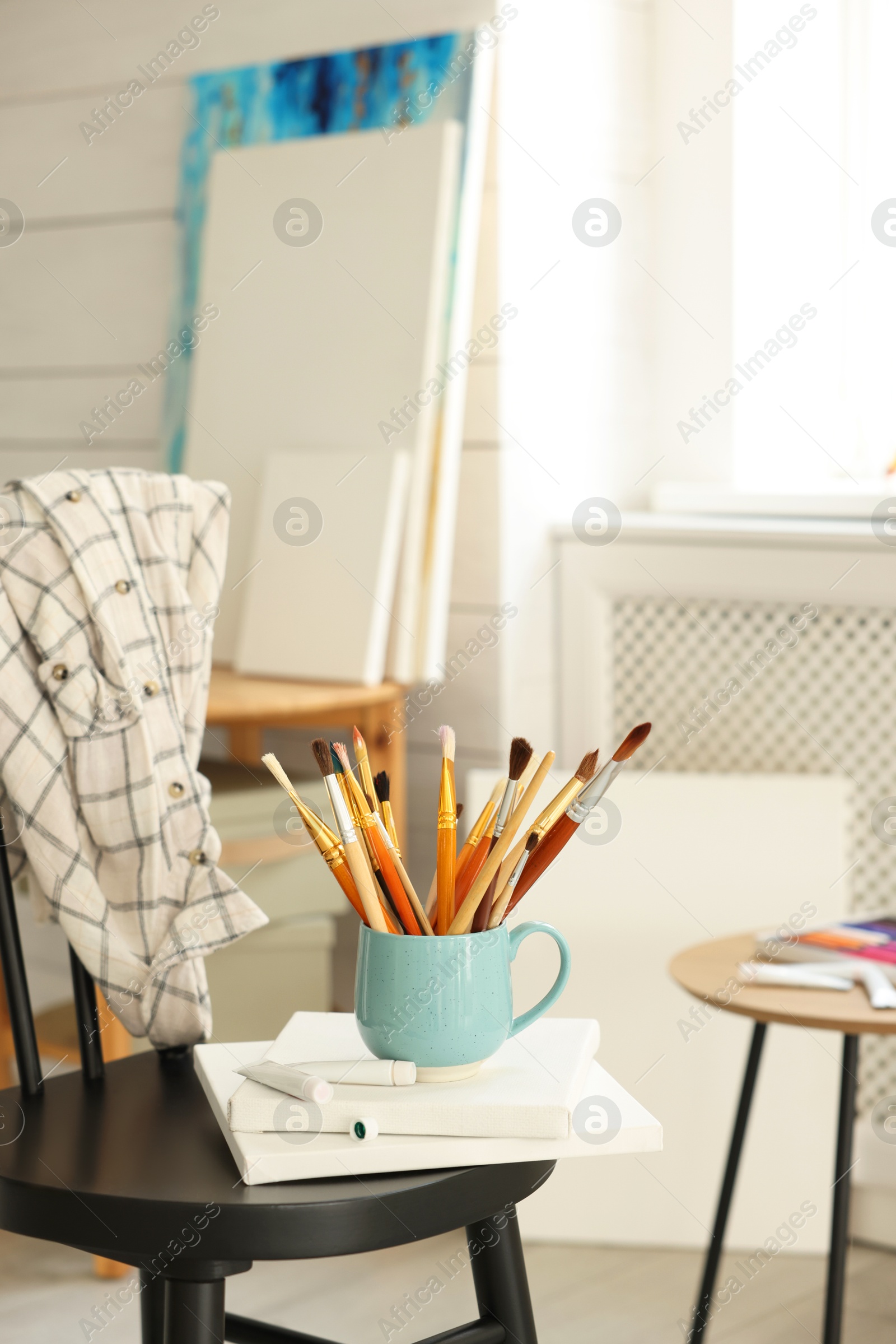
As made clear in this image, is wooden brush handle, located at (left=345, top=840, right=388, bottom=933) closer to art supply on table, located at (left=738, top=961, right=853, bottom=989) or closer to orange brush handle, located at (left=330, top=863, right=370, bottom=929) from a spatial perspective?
orange brush handle, located at (left=330, top=863, right=370, bottom=929)

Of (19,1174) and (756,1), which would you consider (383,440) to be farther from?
(19,1174)

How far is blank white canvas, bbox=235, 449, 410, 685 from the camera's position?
6.90ft

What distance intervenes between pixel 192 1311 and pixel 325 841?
1.01ft

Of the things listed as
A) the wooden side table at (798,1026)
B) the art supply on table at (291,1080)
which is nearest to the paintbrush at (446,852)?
the art supply on table at (291,1080)

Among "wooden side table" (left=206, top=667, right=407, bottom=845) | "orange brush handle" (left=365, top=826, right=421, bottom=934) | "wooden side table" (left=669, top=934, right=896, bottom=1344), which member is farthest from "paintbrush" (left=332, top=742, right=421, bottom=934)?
"wooden side table" (left=206, top=667, right=407, bottom=845)

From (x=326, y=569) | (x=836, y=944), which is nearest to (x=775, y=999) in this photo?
(x=836, y=944)

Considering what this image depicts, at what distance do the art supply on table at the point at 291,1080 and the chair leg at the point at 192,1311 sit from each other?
13 centimetres

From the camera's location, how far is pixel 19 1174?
93cm

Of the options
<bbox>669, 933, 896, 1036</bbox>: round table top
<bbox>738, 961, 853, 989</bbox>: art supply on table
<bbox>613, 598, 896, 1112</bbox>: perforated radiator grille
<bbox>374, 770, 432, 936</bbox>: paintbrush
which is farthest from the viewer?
<bbox>613, 598, 896, 1112</bbox>: perforated radiator grille

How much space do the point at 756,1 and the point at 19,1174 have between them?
83.4 inches

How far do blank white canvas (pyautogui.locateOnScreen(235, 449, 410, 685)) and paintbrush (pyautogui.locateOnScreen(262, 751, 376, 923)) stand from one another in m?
1.13

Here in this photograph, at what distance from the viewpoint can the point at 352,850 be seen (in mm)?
931

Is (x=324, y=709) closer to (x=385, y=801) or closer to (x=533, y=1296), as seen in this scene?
(x=533, y=1296)

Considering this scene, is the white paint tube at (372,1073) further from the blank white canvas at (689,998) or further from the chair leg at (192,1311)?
the blank white canvas at (689,998)
